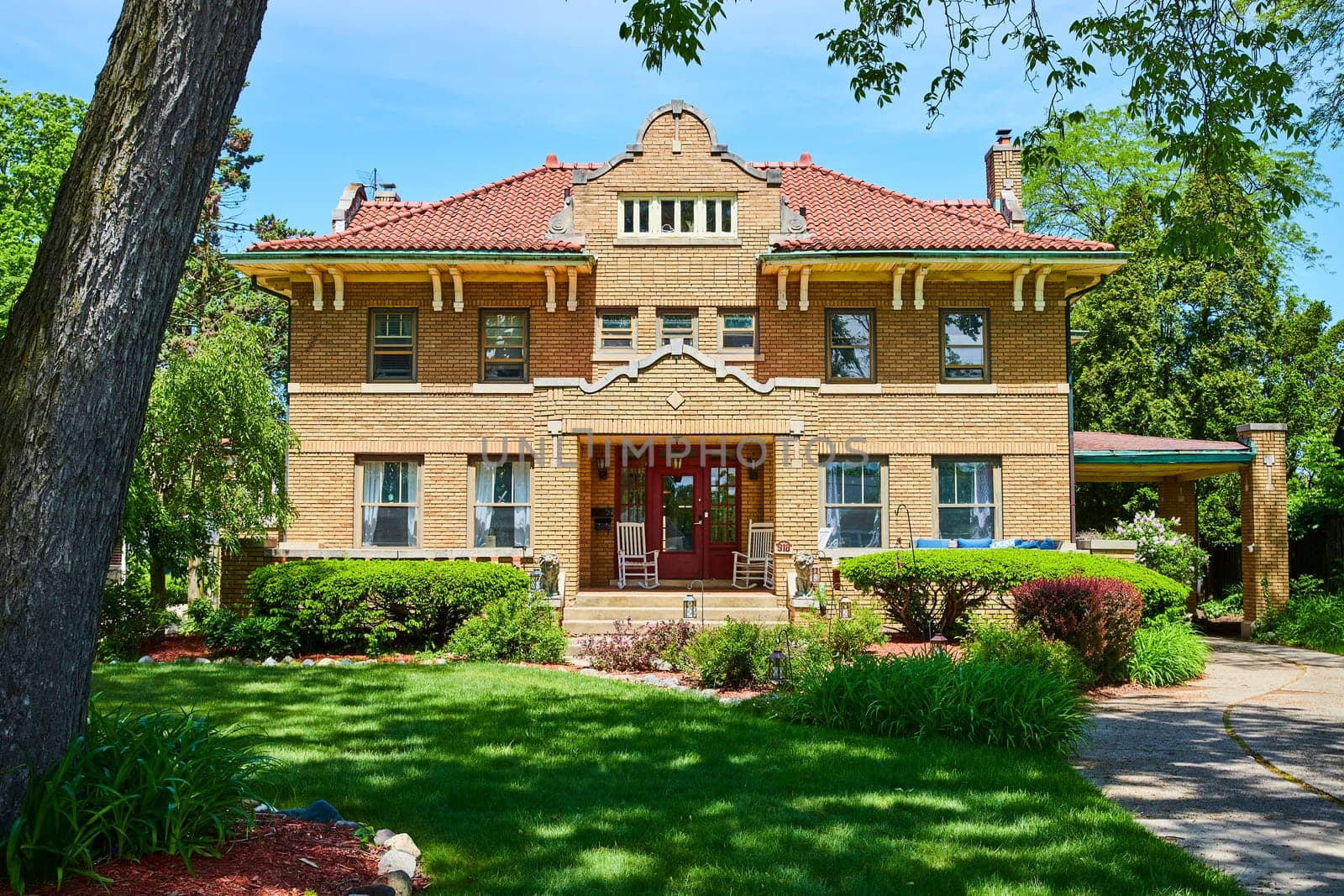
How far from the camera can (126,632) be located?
13.6 m

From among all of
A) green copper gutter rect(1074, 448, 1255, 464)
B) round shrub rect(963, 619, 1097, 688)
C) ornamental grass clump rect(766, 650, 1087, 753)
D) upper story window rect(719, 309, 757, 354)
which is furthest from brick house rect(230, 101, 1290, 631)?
ornamental grass clump rect(766, 650, 1087, 753)

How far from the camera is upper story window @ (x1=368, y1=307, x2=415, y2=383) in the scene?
17875 millimetres

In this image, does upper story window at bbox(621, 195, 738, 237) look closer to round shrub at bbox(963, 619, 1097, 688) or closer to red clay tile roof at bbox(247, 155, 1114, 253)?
red clay tile roof at bbox(247, 155, 1114, 253)

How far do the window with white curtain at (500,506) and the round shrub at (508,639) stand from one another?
4321 mm

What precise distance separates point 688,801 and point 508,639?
7162mm

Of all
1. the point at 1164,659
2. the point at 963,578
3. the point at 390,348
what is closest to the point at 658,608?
the point at 963,578

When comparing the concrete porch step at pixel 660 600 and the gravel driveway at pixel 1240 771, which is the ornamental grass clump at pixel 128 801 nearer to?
the gravel driveway at pixel 1240 771

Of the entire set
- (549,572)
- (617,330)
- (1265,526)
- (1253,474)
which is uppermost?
(617,330)

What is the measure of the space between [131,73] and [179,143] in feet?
1.12

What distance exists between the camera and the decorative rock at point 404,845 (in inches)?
200

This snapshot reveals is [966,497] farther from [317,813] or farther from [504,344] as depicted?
[317,813]

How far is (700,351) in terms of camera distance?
17.3 meters

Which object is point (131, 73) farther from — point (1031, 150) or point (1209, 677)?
point (1209, 677)

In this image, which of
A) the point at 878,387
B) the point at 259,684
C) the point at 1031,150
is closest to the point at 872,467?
the point at 878,387
